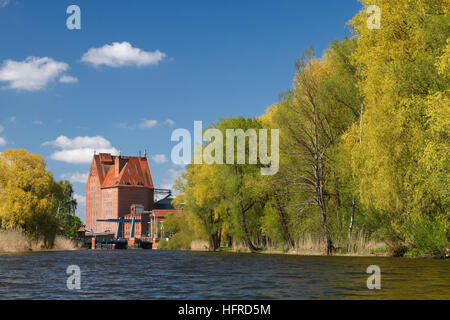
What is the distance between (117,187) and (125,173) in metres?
5.31

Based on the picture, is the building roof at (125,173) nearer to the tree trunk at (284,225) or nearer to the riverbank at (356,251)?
the riverbank at (356,251)

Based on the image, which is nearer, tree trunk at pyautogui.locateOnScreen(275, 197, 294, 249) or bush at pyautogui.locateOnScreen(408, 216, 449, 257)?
bush at pyautogui.locateOnScreen(408, 216, 449, 257)

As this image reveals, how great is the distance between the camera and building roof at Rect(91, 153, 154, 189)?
163500 millimetres

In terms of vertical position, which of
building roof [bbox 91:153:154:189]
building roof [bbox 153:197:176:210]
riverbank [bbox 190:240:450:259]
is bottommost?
riverbank [bbox 190:240:450:259]

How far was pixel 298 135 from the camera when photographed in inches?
1512

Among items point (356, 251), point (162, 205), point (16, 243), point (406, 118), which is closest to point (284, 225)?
point (356, 251)

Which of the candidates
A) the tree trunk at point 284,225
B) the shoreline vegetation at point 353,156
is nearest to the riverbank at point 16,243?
the shoreline vegetation at point 353,156

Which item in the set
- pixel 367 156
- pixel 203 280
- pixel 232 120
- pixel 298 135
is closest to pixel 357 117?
pixel 298 135

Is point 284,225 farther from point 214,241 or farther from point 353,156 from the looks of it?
point 214,241

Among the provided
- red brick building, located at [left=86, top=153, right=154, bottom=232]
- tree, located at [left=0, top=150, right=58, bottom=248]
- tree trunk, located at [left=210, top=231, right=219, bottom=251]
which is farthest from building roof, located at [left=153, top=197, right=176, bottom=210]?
tree trunk, located at [left=210, top=231, right=219, bottom=251]

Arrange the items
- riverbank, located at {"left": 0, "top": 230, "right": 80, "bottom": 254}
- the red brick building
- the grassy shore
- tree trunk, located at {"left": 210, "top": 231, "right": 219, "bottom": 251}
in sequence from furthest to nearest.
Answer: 1. the red brick building
2. tree trunk, located at {"left": 210, "top": 231, "right": 219, "bottom": 251}
3. riverbank, located at {"left": 0, "top": 230, "right": 80, "bottom": 254}
4. the grassy shore

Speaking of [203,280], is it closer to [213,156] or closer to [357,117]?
[357,117]

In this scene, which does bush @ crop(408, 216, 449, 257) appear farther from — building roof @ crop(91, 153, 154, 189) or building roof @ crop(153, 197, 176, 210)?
building roof @ crop(91, 153, 154, 189)
